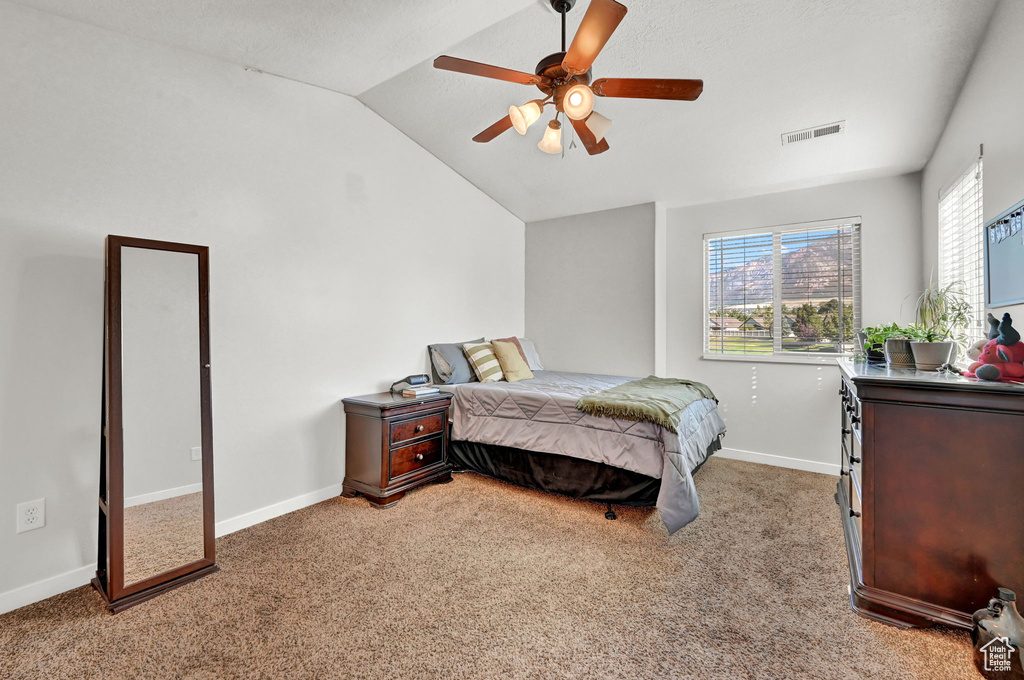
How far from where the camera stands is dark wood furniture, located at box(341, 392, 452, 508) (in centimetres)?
286

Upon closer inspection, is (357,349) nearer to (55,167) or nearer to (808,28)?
(55,167)

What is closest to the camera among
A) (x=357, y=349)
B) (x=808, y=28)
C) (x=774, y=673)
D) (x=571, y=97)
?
(x=774, y=673)

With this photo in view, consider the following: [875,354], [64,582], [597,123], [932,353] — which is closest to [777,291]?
[875,354]

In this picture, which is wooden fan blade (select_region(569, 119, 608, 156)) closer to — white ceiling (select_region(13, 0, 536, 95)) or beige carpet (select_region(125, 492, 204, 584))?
white ceiling (select_region(13, 0, 536, 95))

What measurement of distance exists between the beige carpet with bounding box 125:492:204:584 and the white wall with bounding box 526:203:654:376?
10.9ft

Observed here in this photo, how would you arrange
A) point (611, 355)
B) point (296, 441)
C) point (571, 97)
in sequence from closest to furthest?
1. point (571, 97)
2. point (296, 441)
3. point (611, 355)

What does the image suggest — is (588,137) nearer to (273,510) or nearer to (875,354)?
(875,354)

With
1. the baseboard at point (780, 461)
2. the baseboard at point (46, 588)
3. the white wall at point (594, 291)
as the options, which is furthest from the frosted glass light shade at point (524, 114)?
the baseboard at point (780, 461)

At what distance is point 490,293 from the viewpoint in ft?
14.8

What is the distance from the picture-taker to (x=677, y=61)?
97.8 inches

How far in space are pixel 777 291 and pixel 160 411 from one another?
172 inches

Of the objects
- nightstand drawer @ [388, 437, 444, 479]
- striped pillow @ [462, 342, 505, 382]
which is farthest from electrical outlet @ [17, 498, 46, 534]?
striped pillow @ [462, 342, 505, 382]

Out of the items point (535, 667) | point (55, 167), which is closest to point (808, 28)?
point (535, 667)

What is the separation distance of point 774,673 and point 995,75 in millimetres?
2646
